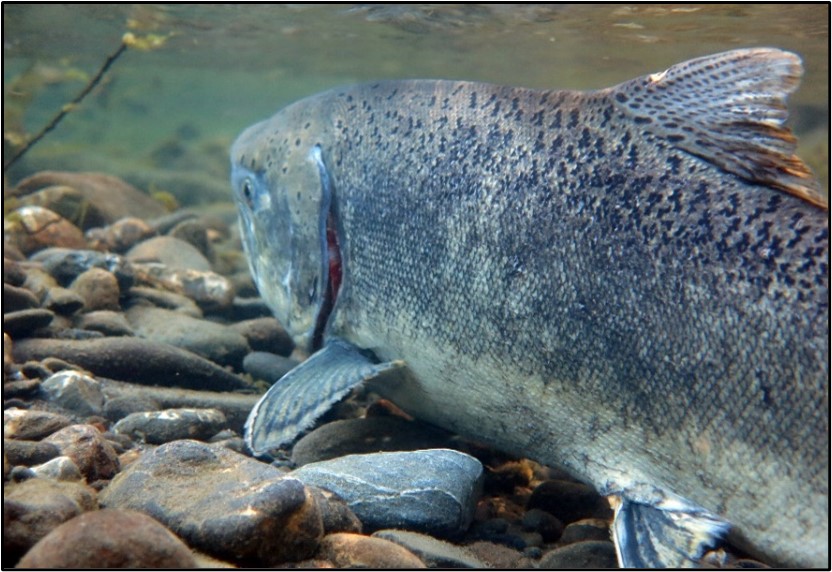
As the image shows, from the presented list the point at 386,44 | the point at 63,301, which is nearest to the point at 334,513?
the point at 63,301

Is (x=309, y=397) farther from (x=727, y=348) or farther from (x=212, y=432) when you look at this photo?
(x=727, y=348)

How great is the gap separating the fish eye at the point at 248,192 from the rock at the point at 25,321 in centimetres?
138

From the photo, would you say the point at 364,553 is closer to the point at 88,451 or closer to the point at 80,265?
the point at 88,451

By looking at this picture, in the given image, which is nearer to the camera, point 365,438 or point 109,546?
point 109,546

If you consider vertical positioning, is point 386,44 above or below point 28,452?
above

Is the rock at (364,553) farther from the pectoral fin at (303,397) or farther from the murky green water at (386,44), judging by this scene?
the murky green water at (386,44)

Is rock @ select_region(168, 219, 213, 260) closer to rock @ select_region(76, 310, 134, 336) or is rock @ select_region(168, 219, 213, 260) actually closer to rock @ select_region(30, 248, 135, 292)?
rock @ select_region(30, 248, 135, 292)

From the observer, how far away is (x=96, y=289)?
4621mm

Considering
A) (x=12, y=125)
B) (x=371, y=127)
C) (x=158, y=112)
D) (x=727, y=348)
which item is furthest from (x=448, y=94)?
(x=158, y=112)

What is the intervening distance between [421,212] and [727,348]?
1512mm

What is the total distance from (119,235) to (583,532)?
225 inches

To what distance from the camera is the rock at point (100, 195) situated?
738 centimetres

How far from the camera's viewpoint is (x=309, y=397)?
122 inches

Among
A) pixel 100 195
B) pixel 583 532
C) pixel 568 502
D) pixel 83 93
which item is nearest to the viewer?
pixel 583 532
